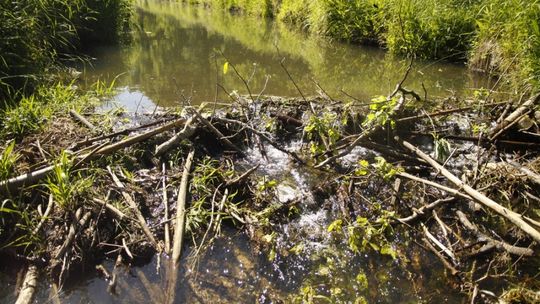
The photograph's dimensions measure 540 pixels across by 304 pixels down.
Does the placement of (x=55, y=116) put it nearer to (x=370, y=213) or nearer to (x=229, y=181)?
(x=229, y=181)

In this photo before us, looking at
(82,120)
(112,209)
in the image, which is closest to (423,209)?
(112,209)

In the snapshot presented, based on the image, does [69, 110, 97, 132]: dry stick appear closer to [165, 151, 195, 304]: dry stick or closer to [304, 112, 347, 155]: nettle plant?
[165, 151, 195, 304]: dry stick

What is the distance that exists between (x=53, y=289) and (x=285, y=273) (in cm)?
158

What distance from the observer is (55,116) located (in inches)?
179

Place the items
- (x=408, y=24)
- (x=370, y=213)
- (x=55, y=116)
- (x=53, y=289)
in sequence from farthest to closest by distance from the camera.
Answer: (x=408, y=24) < (x=55, y=116) < (x=370, y=213) < (x=53, y=289)

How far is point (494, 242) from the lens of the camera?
3.16m

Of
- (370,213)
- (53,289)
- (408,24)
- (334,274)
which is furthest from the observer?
(408,24)

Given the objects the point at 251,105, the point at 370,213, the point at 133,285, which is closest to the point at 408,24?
the point at 251,105

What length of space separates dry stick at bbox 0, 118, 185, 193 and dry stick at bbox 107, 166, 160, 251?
0.17 metres

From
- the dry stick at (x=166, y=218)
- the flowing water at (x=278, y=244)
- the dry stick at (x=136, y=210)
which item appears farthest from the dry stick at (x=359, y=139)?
the dry stick at (x=136, y=210)

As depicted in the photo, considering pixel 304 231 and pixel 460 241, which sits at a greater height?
pixel 460 241

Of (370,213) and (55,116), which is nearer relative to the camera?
(370,213)

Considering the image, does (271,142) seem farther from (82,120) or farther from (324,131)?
(82,120)

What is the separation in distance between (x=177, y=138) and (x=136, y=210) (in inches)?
40.1
